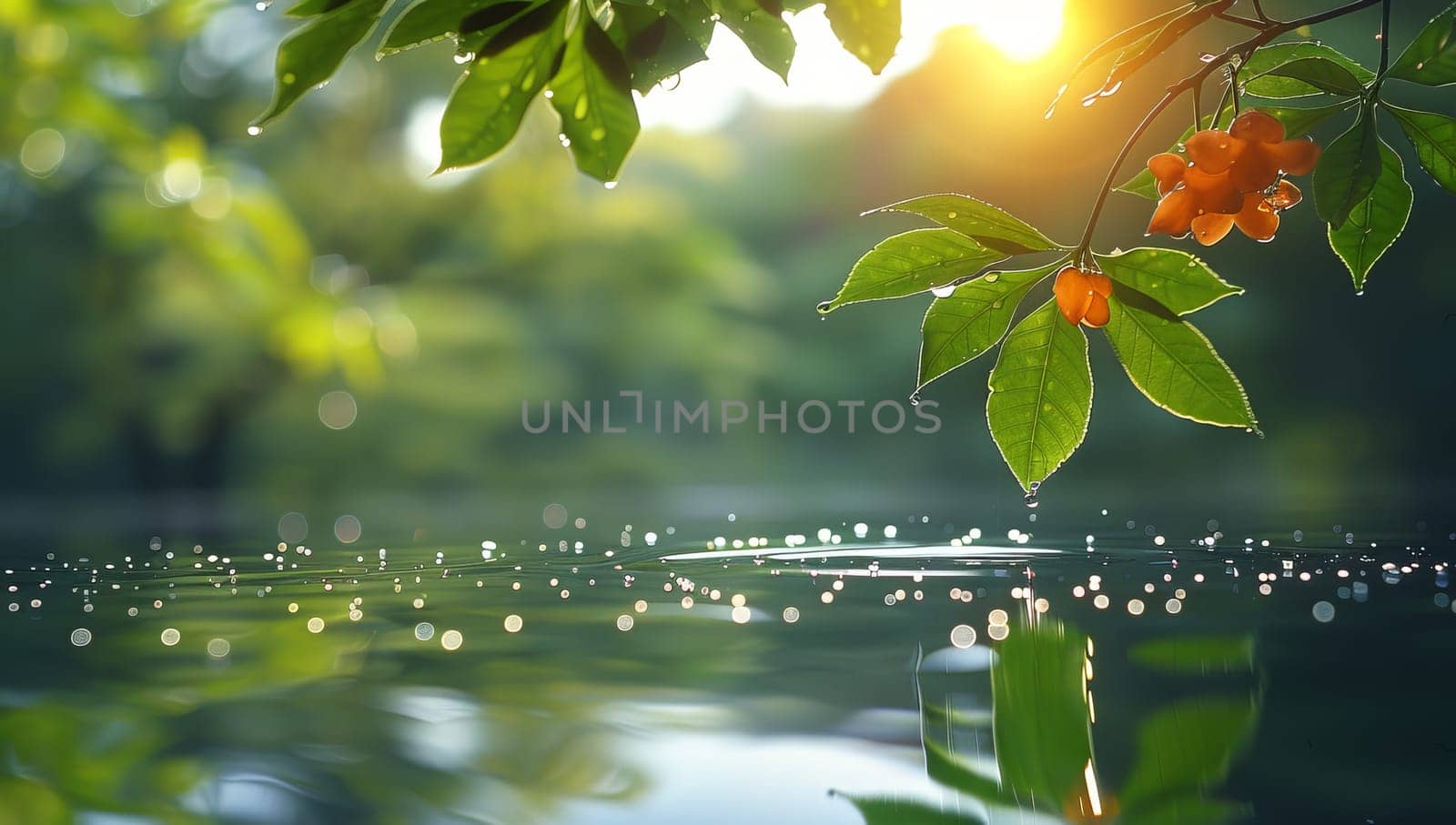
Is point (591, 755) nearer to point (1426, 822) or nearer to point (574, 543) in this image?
point (1426, 822)

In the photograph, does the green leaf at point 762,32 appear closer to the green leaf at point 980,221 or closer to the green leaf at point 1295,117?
the green leaf at point 980,221

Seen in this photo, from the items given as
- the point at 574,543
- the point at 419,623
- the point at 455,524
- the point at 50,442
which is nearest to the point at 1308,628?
the point at 419,623

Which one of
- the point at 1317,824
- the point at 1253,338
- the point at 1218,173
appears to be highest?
the point at 1253,338

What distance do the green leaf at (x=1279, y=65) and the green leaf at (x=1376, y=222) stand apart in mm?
50

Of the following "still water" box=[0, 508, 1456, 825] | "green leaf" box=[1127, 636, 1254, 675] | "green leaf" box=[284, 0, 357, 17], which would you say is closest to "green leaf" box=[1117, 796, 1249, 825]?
"still water" box=[0, 508, 1456, 825]

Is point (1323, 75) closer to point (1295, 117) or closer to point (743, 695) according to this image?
point (1295, 117)

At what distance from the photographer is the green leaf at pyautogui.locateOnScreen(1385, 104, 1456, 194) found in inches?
22.4

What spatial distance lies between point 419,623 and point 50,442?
26.4 feet

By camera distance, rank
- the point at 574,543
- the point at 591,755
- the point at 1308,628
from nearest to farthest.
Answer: the point at 591,755 < the point at 1308,628 < the point at 574,543

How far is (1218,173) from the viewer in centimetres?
54

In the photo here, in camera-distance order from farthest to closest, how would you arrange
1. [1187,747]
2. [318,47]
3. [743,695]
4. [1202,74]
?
[743,695] → [1187,747] → [1202,74] → [318,47]

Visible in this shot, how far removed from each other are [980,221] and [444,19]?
0.24 meters

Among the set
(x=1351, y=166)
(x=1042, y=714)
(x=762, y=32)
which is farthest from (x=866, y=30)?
(x=1042, y=714)

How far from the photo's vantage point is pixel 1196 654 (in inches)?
38.8
